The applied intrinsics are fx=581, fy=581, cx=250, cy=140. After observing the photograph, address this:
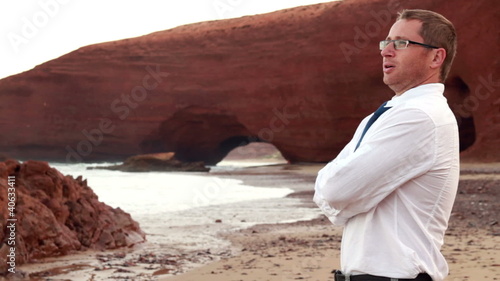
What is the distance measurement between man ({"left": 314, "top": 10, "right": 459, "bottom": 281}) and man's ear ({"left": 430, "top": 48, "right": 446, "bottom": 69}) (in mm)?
21

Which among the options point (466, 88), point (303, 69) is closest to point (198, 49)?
point (303, 69)

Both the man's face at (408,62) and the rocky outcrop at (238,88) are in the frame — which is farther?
the rocky outcrop at (238,88)

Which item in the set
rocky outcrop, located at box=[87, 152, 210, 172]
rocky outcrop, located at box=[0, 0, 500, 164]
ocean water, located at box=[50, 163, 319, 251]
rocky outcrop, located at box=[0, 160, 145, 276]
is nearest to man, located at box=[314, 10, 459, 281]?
rocky outcrop, located at box=[0, 160, 145, 276]

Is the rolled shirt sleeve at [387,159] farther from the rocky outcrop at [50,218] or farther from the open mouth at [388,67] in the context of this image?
the rocky outcrop at [50,218]

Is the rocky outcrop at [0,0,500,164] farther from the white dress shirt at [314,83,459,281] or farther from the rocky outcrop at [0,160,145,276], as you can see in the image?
the white dress shirt at [314,83,459,281]

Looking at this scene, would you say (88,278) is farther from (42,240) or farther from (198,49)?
(198,49)

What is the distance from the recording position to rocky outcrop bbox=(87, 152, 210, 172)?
28672 millimetres

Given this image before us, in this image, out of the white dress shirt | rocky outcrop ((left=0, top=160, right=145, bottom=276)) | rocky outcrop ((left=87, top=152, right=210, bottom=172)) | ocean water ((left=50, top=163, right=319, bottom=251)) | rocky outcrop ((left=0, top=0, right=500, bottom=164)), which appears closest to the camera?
the white dress shirt

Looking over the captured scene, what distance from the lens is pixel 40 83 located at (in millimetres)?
38281

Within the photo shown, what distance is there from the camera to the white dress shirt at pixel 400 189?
4.58 ft

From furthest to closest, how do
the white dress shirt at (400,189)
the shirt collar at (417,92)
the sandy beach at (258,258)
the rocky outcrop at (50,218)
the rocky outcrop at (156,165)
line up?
1. the rocky outcrop at (156,165)
2. the rocky outcrop at (50,218)
3. the sandy beach at (258,258)
4. the shirt collar at (417,92)
5. the white dress shirt at (400,189)

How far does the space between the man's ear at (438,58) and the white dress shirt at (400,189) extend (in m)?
0.11

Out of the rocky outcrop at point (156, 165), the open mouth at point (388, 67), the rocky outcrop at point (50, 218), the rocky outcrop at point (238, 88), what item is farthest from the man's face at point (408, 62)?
the rocky outcrop at point (156, 165)

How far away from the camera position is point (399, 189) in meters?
1.43
